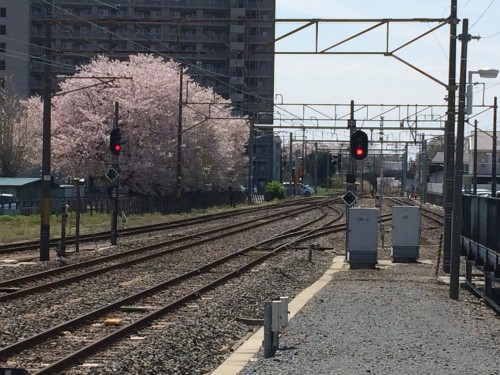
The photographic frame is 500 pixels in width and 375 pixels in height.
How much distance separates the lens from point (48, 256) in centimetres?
2630

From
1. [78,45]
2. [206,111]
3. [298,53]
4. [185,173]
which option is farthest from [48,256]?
[78,45]

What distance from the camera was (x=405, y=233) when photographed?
27.6 metres

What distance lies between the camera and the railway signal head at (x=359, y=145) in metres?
25.3

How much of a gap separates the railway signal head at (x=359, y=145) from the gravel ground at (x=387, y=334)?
5.22 meters

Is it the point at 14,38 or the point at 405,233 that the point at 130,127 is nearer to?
the point at 405,233

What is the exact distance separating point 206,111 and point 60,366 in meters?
66.1

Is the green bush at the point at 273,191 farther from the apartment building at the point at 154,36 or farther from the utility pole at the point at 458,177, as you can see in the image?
the utility pole at the point at 458,177

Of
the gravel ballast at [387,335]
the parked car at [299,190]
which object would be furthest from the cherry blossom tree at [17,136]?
the gravel ballast at [387,335]

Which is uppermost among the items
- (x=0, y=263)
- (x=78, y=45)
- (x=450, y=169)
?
(x=78, y=45)

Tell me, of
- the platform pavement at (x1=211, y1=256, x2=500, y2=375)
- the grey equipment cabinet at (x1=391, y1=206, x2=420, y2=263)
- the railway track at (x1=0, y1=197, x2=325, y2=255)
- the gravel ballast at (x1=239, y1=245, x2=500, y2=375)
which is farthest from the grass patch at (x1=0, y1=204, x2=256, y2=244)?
the platform pavement at (x1=211, y1=256, x2=500, y2=375)

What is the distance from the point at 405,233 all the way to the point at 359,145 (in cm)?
375

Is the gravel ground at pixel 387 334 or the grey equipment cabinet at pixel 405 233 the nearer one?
the gravel ground at pixel 387 334

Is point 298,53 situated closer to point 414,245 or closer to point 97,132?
point 414,245

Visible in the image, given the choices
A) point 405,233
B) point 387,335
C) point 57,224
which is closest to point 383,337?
point 387,335
